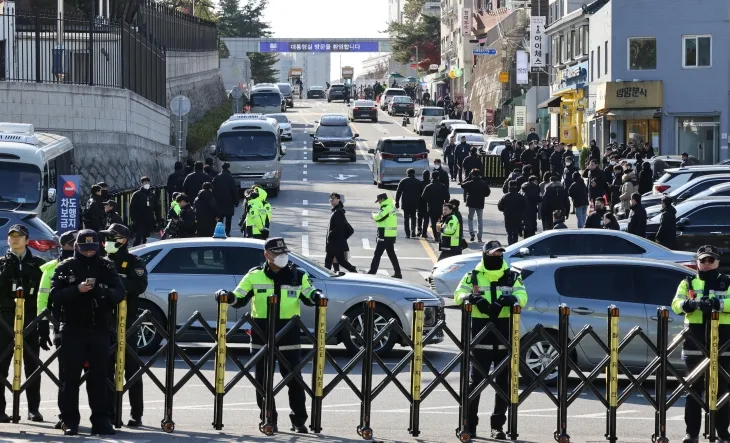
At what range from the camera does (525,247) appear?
2059cm

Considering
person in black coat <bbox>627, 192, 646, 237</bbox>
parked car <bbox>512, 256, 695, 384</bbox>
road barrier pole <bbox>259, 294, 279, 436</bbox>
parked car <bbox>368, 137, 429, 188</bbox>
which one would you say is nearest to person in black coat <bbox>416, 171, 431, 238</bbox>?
person in black coat <bbox>627, 192, 646, 237</bbox>

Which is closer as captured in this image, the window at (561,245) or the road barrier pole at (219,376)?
the road barrier pole at (219,376)

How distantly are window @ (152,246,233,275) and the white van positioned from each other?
72.8ft

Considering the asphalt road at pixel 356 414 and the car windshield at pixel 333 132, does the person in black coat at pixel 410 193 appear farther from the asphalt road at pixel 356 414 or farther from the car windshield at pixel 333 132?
the car windshield at pixel 333 132

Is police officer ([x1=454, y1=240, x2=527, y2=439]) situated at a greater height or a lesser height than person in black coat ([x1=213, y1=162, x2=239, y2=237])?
lesser

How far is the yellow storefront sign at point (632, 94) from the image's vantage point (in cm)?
5238

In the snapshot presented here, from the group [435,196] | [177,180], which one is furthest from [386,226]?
[177,180]

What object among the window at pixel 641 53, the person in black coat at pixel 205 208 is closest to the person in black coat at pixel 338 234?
the person in black coat at pixel 205 208

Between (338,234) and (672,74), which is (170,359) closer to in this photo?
(338,234)

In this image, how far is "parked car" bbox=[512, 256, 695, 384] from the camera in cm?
1465

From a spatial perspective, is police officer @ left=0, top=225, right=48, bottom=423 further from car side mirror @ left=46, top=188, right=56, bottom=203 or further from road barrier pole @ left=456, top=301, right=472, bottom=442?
car side mirror @ left=46, top=188, right=56, bottom=203

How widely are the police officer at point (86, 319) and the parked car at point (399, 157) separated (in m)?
30.1

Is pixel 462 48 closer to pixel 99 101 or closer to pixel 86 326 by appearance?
pixel 99 101

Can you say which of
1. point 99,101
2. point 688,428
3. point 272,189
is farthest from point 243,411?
point 272,189
